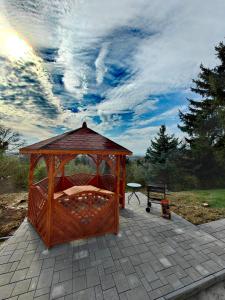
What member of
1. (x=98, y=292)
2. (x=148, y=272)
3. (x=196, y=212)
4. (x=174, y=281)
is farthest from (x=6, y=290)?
(x=196, y=212)

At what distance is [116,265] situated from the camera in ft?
10.2

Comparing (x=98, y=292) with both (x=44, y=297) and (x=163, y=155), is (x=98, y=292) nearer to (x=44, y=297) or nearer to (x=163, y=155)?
(x=44, y=297)

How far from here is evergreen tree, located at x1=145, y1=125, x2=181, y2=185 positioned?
13438 millimetres

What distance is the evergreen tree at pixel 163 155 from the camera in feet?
44.1

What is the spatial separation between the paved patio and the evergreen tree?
29.9 ft

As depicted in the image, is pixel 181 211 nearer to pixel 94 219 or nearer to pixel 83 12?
pixel 94 219

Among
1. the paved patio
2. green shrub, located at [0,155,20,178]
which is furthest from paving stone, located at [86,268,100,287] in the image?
green shrub, located at [0,155,20,178]

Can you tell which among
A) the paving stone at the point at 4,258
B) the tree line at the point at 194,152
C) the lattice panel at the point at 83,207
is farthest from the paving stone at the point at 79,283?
the tree line at the point at 194,152

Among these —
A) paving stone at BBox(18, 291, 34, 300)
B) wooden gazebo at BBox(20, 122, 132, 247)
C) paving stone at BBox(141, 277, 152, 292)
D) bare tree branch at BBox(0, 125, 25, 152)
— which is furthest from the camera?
bare tree branch at BBox(0, 125, 25, 152)

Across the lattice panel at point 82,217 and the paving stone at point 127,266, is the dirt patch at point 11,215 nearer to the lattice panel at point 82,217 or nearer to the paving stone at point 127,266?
the lattice panel at point 82,217

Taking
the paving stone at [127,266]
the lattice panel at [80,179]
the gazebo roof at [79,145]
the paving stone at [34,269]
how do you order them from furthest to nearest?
the lattice panel at [80,179], the gazebo roof at [79,145], the paving stone at [127,266], the paving stone at [34,269]

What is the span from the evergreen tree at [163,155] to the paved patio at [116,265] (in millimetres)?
9100

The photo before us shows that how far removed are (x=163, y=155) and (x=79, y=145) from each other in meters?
11.7

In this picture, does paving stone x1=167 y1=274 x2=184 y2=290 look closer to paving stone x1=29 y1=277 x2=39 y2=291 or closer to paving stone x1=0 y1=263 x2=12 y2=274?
paving stone x1=29 y1=277 x2=39 y2=291
